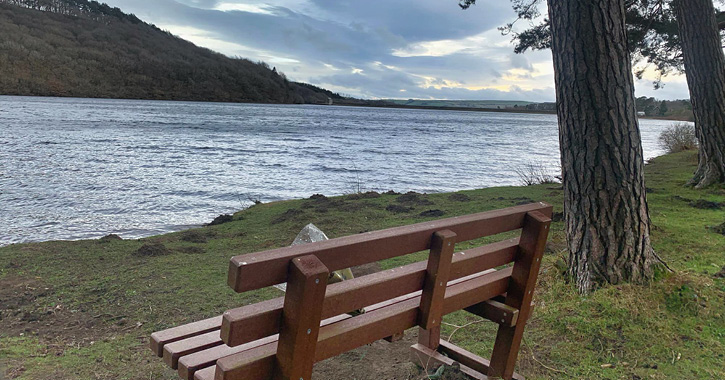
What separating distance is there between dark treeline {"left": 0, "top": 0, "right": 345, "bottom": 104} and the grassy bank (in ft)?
351

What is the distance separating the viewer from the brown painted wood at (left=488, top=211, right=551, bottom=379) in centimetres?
278

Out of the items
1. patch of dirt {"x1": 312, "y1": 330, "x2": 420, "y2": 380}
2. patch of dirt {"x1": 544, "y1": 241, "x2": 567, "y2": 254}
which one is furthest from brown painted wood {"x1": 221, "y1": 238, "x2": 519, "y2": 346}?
patch of dirt {"x1": 544, "y1": 241, "x2": 567, "y2": 254}

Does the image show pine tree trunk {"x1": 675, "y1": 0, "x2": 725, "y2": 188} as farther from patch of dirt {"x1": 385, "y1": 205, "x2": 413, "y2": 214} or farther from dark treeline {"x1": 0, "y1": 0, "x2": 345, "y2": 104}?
dark treeline {"x1": 0, "y1": 0, "x2": 345, "y2": 104}

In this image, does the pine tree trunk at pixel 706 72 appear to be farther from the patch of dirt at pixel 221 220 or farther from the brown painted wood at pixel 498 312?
the patch of dirt at pixel 221 220

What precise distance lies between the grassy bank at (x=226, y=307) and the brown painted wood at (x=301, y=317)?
189cm

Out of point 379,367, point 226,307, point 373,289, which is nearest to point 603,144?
point 379,367

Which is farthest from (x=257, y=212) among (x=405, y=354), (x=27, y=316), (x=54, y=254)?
(x=405, y=354)

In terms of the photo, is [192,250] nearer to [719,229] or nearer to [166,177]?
[719,229]

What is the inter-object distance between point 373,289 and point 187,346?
35.7 inches

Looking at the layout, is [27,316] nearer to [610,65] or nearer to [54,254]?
[54,254]

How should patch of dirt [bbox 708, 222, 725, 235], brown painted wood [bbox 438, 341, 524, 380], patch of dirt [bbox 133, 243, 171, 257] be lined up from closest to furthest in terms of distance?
brown painted wood [bbox 438, 341, 524, 380]
patch of dirt [bbox 708, 222, 725, 235]
patch of dirt [bbox 133, 243, 171, 257]

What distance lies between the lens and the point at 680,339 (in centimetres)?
366

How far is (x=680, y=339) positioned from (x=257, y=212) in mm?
8178

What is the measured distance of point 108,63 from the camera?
114 m
